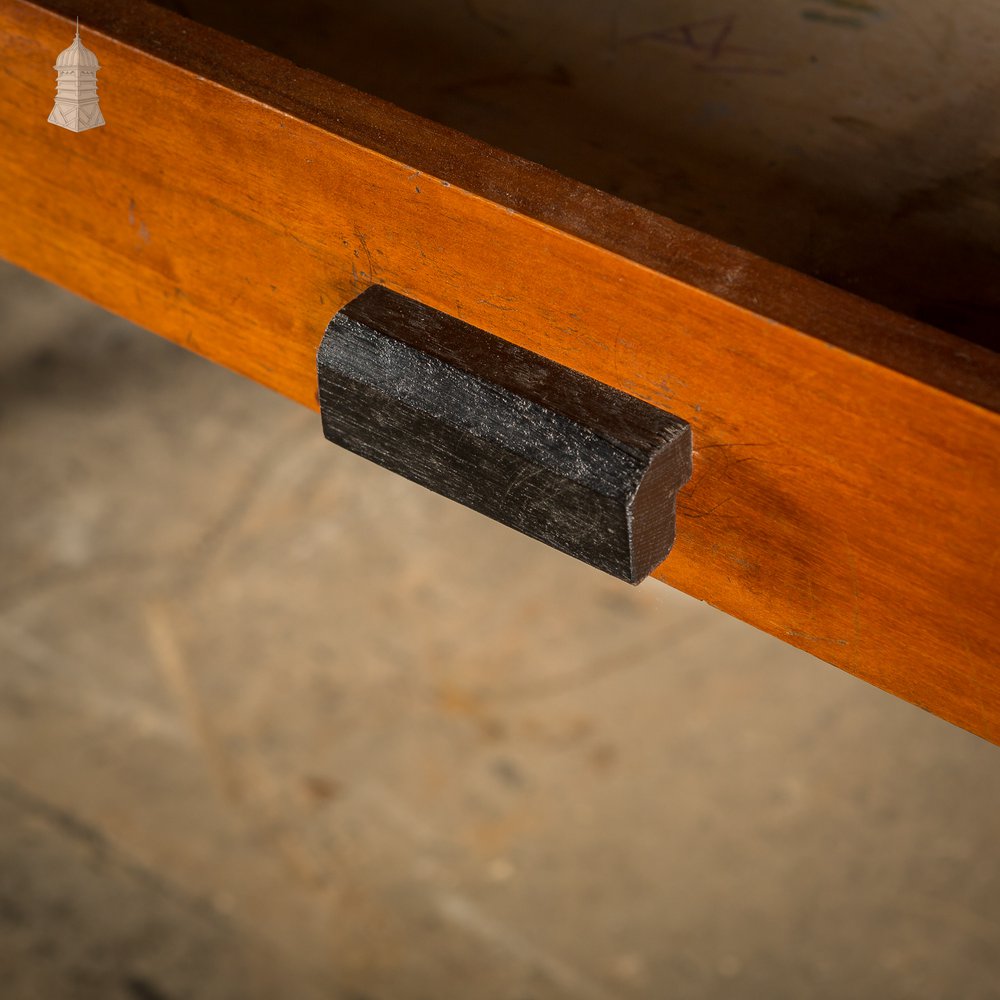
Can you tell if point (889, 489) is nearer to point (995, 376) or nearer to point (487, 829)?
point (995, 376)

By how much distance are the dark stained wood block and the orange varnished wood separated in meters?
0.01

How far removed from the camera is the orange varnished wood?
444 mm

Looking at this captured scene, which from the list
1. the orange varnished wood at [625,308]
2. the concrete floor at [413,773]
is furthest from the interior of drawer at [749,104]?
the concrete floor at [413,773]

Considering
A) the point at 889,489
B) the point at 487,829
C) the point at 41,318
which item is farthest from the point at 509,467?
the point at 41,318

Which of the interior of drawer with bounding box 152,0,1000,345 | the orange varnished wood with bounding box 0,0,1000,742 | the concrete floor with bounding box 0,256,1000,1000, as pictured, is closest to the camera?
the orange varnished wood with bounding box 0,0,1000,742

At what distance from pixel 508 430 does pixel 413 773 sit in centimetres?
159

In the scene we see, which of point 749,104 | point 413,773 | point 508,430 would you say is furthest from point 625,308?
point 413,773

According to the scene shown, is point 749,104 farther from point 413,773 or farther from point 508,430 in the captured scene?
point 413,773

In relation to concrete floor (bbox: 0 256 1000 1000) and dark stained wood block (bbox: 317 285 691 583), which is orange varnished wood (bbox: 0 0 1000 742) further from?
concrete floor (bbox: 0 256 1000 1000)

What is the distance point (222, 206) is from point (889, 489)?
325 millimetres

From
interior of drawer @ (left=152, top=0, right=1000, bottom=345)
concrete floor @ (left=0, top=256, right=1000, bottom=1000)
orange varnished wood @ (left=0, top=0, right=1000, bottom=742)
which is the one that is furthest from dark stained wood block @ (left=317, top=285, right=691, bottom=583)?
concrete floor @ (left=0, top=256, right=1000, bottom=1000)

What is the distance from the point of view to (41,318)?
270 centimetres

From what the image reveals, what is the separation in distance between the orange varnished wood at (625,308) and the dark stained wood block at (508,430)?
0.6 inches

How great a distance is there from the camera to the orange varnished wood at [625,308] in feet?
1.46
